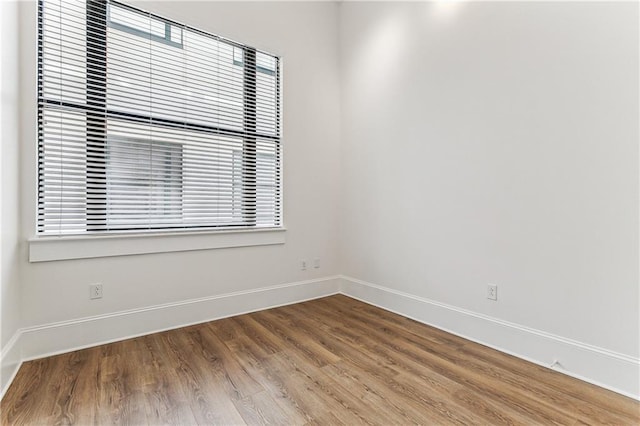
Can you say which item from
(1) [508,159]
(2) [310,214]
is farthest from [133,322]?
(1) [508,159]

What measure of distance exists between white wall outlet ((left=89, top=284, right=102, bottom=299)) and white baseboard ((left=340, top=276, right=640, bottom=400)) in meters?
2.39

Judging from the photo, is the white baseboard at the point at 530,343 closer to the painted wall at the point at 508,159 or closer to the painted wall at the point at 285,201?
the painted wall at the point at 508,159

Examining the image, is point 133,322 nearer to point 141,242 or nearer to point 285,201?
point 141,242

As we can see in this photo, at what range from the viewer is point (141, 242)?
247cm

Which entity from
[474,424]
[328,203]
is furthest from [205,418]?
[328,203]

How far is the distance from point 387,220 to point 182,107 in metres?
2.12

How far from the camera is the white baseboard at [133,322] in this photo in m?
2.04

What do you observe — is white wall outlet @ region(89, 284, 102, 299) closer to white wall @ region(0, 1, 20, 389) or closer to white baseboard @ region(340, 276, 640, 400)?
white wall @ region(0, 1, 20, 389)

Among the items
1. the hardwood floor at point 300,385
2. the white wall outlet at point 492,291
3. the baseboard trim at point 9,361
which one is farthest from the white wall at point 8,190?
the white wall outlet at point 492,291

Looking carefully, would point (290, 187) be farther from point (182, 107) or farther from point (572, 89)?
point (572, 89)

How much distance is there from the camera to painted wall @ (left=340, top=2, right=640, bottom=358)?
1787mm

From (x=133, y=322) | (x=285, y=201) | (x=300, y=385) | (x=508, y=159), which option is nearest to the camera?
(x=300, y=385)

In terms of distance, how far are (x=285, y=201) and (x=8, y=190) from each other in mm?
2033

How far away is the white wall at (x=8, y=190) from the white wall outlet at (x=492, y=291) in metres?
3.01
